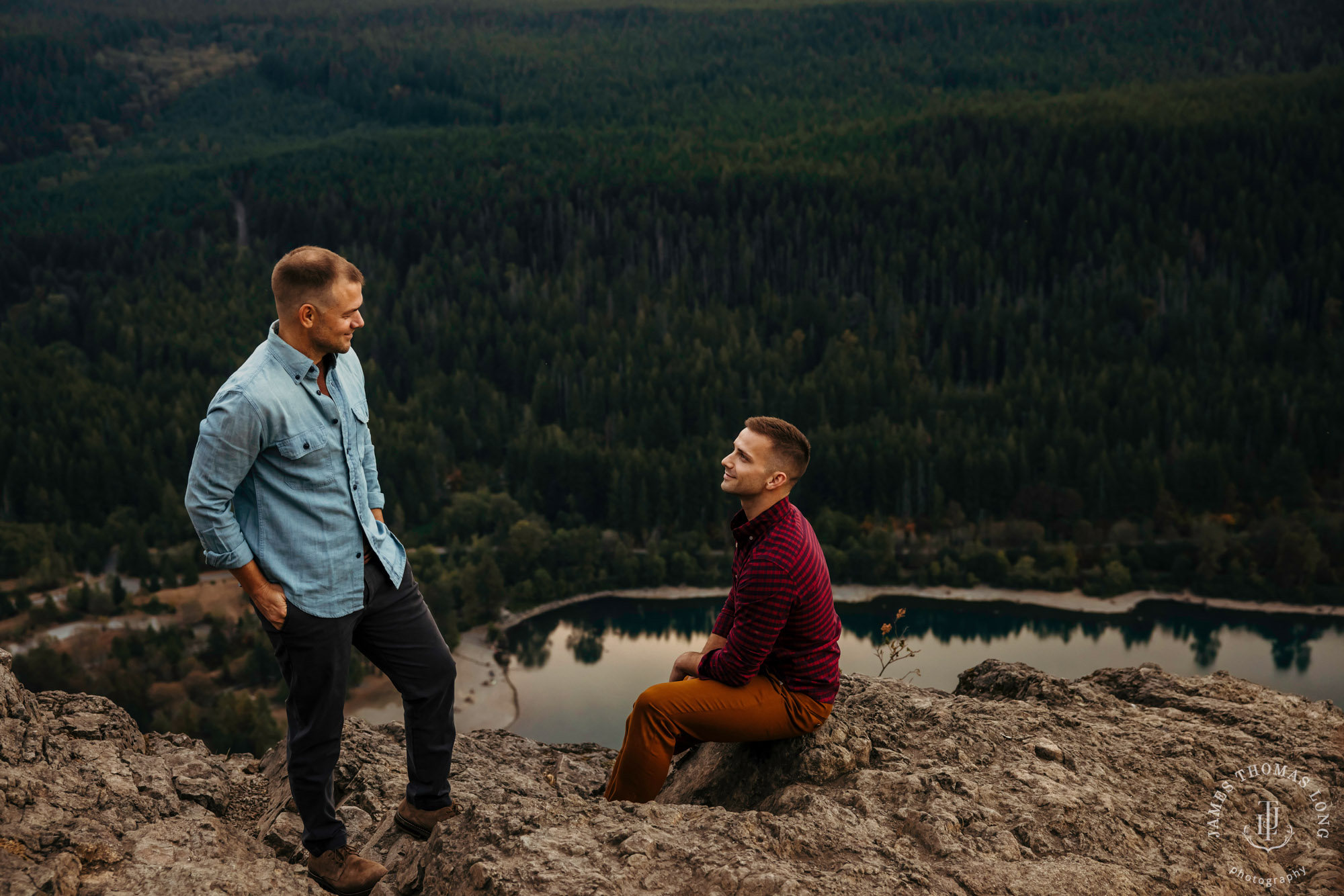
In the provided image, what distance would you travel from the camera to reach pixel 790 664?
5.34 metres

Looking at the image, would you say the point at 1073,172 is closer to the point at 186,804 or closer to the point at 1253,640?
the point at 1253,640

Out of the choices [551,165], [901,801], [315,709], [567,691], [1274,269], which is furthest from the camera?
[551,165]

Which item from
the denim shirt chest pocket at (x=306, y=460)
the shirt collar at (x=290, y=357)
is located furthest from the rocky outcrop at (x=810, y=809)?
the shirt collar at (x=290, y=357)

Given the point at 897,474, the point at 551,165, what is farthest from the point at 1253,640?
the point at 551,165

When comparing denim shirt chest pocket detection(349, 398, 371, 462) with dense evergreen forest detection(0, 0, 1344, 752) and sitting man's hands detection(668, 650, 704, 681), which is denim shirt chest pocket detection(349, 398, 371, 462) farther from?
dense evergreen forest detection(0, 0, 1344, 752)

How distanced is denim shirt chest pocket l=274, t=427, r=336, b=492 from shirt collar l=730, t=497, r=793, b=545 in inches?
74.1

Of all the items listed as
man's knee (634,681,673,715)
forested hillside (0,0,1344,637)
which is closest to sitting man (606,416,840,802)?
man's knee (634,681,673,715)

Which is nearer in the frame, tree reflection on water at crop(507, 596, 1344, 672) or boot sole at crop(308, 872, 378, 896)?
boot sole at crop(308, 872, 378, 896)

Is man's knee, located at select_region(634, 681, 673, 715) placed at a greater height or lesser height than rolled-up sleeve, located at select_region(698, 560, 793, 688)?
lesser

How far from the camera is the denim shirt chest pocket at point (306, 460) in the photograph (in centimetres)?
433

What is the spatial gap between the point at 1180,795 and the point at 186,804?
15.2 ft

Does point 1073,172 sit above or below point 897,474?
above

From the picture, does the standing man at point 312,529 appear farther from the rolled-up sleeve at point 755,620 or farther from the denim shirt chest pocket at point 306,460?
the rolled-up sleeve at point 755,620

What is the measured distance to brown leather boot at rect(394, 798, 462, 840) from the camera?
15.9ft
